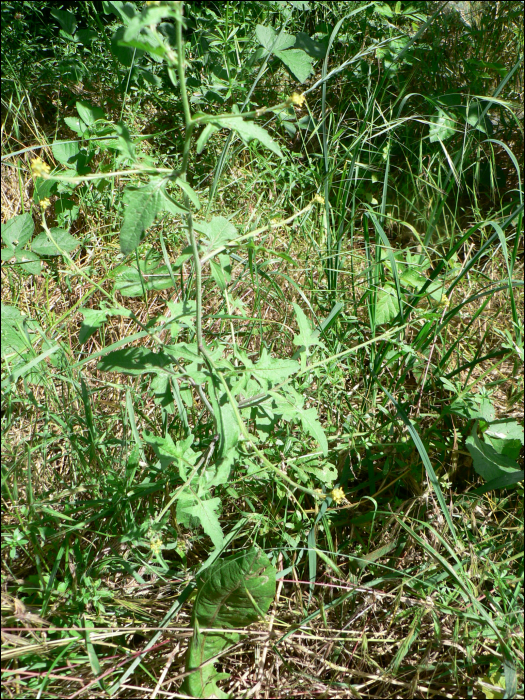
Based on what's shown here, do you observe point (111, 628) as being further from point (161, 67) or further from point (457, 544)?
→ point (161, 67)

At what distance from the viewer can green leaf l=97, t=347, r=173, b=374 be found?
144 centimetres

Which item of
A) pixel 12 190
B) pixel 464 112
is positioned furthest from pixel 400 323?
pixel 12 190

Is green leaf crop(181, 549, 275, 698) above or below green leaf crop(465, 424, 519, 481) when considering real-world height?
below

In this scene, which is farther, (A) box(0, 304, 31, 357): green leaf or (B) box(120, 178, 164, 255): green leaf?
(A) box(0, 304, 31, 357): green leaf

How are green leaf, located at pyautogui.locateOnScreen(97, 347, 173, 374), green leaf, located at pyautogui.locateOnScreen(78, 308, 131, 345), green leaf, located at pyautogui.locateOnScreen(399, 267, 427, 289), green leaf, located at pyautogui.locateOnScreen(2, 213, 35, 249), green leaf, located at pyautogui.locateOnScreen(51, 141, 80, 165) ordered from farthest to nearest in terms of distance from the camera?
green leaf, located at pyautogui.locateOnScreen(51, 141, 80, 165) < green leaf, located at pyautogui.locateOnScreen(399, 267, 427, 289) < green leaf, located at pyautogui.locateOnScreen(2, 213, 35, 249) < green leaf, located at pyautogui.locateOnScreen(78, 308, 131, 345) < green leaf, located at pyautogui.locateOnScreen(97, 347, 173, 374)

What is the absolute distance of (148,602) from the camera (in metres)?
1.71

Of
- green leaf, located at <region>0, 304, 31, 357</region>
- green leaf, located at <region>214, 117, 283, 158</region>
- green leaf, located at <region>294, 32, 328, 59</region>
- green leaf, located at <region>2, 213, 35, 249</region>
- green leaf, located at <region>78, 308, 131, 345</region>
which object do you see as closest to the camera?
green leaf, located at <region>214, 117, 283, 158</region>

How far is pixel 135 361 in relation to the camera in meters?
1.45

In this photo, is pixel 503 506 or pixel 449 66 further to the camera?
pixel 449 66

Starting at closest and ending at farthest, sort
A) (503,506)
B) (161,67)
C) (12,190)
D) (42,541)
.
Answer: (42,541)
(503,506)
(12,190)
(161,67)

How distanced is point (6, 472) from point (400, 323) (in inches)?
53.6

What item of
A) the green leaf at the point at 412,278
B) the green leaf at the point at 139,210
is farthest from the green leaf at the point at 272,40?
the green leaf at the point at 139,210

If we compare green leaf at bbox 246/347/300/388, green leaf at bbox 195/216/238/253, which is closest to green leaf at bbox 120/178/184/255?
green leaf at bbox 195/216/238/253

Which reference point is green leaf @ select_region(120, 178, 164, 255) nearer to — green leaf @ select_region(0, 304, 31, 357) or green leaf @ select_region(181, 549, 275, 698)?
green leaf @ select_region(0, 304, 31, 357)
